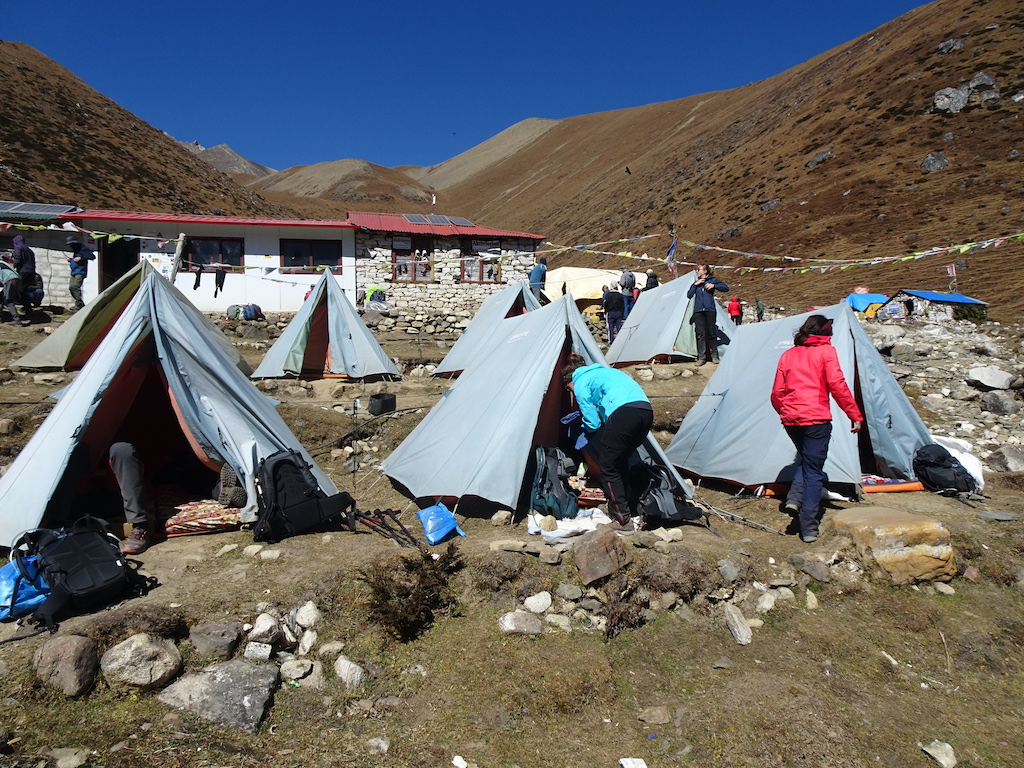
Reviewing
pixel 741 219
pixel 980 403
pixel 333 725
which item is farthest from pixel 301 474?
pixel 741 219

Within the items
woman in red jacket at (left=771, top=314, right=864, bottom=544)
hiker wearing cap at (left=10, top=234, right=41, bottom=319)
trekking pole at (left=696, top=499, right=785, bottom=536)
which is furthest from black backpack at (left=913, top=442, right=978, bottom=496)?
hiker wearing cap at (left=10, top=234, right=41, bottom=319)

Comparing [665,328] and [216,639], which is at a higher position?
[665,328]

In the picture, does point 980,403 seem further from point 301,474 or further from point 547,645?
point 301,474

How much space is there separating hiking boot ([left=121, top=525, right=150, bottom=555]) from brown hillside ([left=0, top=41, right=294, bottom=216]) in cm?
3005

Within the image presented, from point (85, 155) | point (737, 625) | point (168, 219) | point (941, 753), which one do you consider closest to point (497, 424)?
point (737, 625)

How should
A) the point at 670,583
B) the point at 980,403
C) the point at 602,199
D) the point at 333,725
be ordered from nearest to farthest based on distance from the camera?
the point at 333,725, the point at 670,583, the point at 980,403, the point at 602,199

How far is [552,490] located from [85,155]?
137 ft

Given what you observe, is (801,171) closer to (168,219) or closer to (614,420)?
(168,219)

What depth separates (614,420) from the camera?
4898 mm

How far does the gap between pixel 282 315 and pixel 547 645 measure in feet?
57.3

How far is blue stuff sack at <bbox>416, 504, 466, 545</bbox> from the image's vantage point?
4.99 metres

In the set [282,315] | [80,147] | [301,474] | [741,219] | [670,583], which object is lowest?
[670,583]

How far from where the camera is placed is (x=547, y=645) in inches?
150

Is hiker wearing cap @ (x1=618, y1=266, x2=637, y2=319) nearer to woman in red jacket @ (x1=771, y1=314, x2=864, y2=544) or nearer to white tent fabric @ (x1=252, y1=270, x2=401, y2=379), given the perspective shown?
white tent fabric @ (x1=252, y1=270, x2=401, y2=379)
